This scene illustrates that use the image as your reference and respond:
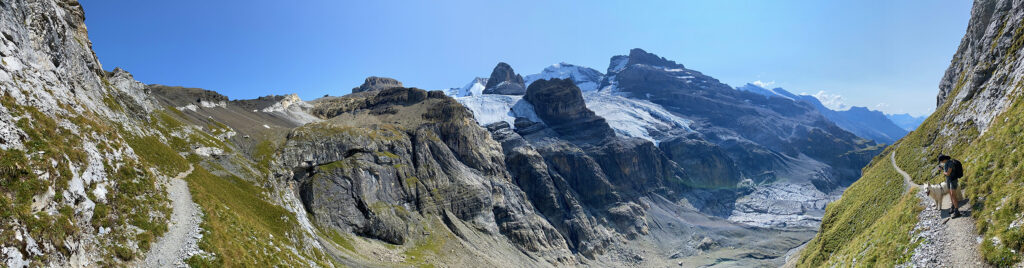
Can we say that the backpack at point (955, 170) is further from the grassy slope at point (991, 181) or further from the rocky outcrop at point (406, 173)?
the rocky outcrop at point (406, 173)

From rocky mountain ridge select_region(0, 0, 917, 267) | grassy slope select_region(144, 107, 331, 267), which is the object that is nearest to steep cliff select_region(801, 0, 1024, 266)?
rocky mountain ridge select_region(0, 0, 917, 267)

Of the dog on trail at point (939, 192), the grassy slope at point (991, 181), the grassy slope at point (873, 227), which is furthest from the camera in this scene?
the grassy slope at point (873, 227)

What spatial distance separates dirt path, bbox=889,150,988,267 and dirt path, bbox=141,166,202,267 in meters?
41.3

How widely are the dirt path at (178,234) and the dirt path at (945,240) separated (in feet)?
135

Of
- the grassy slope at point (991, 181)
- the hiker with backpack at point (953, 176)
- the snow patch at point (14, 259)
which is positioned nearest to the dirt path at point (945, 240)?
the hiker with backpack at point (953, 176)

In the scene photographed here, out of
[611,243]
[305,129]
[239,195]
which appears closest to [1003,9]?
[239,195]

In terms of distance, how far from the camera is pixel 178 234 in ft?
104

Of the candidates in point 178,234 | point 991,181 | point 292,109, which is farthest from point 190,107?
point 991,181

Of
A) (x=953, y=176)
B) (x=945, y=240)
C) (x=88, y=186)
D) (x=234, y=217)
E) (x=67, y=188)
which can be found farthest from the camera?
(x=234, y=217)

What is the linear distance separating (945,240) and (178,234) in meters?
45.7

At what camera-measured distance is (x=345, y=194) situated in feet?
334

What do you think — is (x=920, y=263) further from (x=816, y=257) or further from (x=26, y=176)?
(x=26, y=176)

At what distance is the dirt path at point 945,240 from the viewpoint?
65.4 ft

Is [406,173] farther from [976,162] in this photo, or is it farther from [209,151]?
[976,162]
